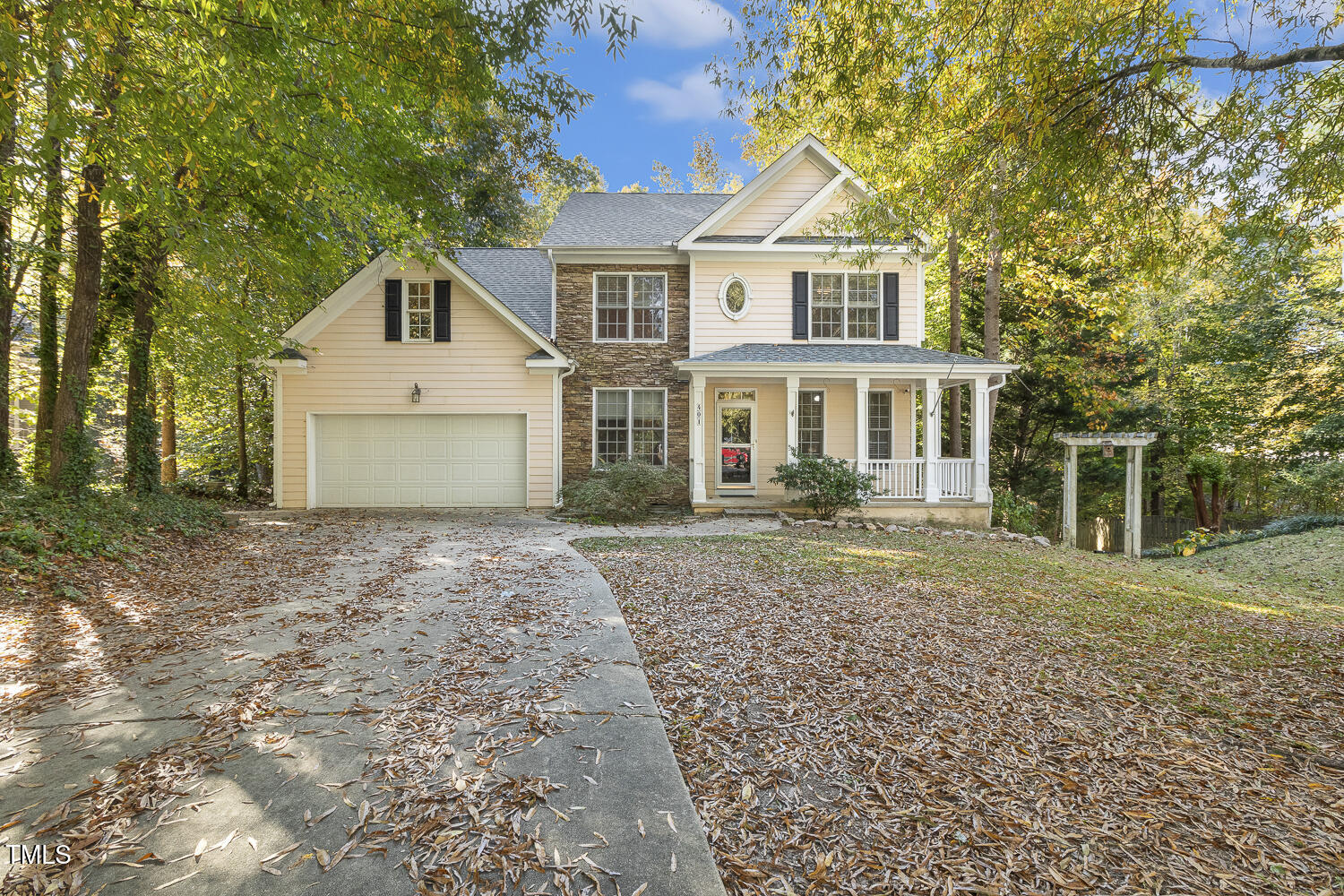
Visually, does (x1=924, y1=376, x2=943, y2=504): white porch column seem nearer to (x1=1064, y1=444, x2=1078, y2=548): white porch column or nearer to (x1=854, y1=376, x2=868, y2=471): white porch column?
(x1=854, y1=376, x2=868, y2=471): white porch column

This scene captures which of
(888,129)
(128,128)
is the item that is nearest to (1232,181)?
(888,129)

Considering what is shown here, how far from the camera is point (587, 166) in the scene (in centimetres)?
2428

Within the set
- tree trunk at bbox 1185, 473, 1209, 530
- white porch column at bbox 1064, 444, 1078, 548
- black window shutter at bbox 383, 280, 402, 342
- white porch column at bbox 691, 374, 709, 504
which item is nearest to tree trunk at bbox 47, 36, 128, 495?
black window shutter at bbox 383, 280, 402, 342

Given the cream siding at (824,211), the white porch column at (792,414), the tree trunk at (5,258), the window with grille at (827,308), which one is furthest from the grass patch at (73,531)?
the cream siding at (824,211)

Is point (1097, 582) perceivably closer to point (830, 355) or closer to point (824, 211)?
point (830, 355)

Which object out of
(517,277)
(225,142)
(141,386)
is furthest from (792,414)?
(141,386)

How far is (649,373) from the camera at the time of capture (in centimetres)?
1312

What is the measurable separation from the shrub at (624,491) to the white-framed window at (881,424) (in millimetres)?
4747

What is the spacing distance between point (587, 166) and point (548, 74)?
18645 mm

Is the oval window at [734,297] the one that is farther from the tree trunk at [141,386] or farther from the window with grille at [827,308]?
the tree trunk at [141,386]

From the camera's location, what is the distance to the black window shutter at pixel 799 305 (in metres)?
13.1

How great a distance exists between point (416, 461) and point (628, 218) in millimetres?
7737

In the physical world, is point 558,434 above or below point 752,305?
below

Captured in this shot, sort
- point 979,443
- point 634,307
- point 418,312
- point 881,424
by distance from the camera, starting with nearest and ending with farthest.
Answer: point 979,443
point 418,312
point 634,307
point 881,424
